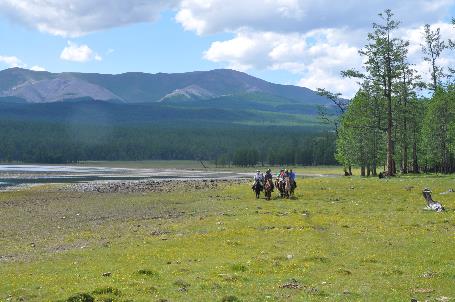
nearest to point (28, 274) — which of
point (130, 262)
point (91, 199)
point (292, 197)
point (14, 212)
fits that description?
point (130, 262)

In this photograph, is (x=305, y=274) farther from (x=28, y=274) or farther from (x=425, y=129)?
(x=425, y=129)

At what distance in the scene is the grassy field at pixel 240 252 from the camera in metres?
18.0

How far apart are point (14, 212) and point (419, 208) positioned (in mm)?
35057

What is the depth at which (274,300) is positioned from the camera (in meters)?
16.7

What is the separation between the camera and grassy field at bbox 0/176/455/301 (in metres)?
18.0

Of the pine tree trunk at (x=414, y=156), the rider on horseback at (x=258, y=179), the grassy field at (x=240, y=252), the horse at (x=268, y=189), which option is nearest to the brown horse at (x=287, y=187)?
the horse at (x=268, y=189)

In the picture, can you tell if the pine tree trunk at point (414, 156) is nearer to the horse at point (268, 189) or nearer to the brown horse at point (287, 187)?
the brown horse at point (287, 187)

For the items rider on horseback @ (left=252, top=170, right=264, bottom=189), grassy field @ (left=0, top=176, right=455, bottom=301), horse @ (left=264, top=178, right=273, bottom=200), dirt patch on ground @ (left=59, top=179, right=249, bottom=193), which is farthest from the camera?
dirt patch on ground @ (left=59, top=179, right=249, bottom=193)

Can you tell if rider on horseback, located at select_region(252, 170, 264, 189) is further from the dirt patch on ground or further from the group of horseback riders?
the dirt patch on ground

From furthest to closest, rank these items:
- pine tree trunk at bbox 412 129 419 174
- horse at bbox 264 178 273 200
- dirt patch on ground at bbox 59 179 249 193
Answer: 1. pine tree trunk at bbox 412 129 419 174
2. dirt patch on ground at bbox 59 179 249 193
3. horse at bbox 264 178 273 200

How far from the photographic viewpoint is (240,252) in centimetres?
2527

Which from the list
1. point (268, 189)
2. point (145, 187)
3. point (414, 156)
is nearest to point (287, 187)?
point (268, 189)

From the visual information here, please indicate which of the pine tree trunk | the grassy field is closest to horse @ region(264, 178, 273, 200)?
the grassy field

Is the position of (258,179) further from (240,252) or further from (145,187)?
(145,187)
